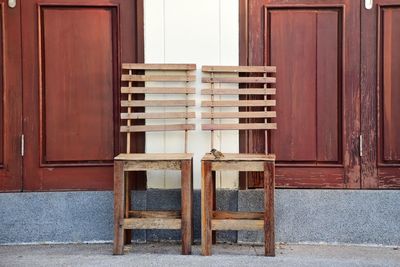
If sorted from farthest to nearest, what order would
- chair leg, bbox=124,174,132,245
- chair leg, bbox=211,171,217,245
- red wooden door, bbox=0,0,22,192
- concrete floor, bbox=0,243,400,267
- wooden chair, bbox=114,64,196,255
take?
1. red wooden door, bbox=0,0,22,192
2. chair leg, bbox=211,171,217,245
3. chair leg, bbox=124,174,132,245
4. wooden chair, bbox=114,64,196,255
5. concrete floor, bbox=0,243,400,267

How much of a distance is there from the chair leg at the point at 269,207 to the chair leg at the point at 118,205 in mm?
1020

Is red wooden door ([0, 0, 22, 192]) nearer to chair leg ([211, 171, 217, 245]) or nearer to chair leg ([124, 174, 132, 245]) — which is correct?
chair leg ([124, 174, 132, 245])

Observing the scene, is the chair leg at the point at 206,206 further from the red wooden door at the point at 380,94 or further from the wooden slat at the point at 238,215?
the red wooden door at the point at 380,94

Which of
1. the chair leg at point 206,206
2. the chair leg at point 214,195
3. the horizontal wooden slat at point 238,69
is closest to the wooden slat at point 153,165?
the chair leg at point 206,206

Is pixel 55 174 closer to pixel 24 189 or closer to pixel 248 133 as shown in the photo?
pixel 24 189

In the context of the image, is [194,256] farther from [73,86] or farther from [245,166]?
[73,86]

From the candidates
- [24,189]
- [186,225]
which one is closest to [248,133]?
[186,225]

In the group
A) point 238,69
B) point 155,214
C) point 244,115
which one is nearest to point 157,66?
point 238,69

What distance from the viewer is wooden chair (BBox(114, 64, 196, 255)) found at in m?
4.24

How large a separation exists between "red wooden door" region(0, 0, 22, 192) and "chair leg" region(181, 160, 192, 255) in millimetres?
1405

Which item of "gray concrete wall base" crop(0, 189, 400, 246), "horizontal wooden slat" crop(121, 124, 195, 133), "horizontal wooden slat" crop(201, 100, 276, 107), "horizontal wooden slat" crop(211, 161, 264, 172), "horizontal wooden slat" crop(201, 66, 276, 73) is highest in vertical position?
"horizontal wooden slat" crop(201, 66, 276, 73)

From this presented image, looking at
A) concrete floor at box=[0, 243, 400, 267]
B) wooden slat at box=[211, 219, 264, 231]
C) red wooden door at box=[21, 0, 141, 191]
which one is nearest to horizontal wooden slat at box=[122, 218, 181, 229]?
concrete floor at box=[0, 243, 400, 267]

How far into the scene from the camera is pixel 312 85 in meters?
4.80

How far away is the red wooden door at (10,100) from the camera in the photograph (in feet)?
15.6
